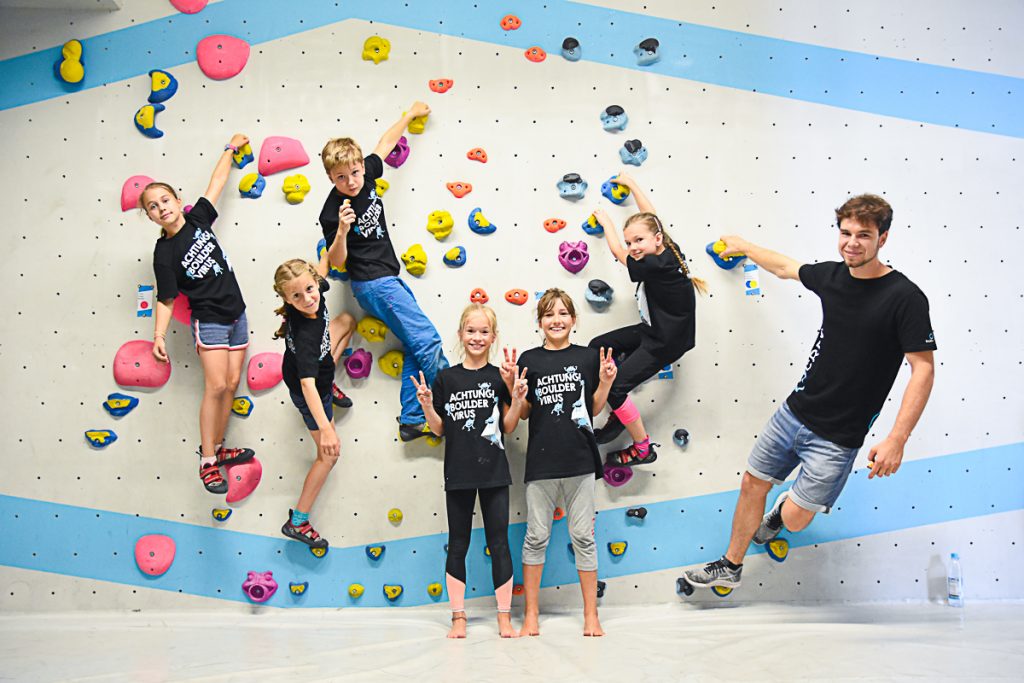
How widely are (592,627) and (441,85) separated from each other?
88.9 inches

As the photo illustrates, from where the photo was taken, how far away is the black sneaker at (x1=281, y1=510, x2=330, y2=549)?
10.7 feet

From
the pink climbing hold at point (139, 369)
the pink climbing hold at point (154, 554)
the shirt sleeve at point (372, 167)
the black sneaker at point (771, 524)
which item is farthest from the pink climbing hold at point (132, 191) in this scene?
the black sneaker at point (771, 524)

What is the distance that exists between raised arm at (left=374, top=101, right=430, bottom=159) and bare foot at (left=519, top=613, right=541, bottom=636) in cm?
189

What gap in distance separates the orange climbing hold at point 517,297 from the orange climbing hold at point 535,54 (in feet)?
3.30

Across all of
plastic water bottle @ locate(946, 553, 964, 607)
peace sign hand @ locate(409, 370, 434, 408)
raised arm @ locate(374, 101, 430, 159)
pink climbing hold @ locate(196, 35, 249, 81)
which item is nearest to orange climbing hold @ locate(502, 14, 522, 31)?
raised arm @ locate(374, 101, 430, 159)

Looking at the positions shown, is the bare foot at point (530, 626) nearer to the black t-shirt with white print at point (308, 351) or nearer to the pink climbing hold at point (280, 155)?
the black t-shirt with white print at point (308, 351)

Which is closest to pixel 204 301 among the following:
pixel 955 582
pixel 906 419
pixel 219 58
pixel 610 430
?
pixel 219 58

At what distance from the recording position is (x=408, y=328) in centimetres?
324

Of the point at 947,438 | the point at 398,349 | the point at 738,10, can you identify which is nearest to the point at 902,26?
the point at 738,10

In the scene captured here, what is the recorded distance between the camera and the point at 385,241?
3.31 meters

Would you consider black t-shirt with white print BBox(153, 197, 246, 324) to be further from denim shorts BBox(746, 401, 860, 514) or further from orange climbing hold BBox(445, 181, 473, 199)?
denim shorts BBox(746, 401, 860, 514)

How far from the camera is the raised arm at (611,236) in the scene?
330cm

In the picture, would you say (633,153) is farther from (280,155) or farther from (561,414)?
(280,155)

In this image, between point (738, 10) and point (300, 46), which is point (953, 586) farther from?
point (300, 46)
